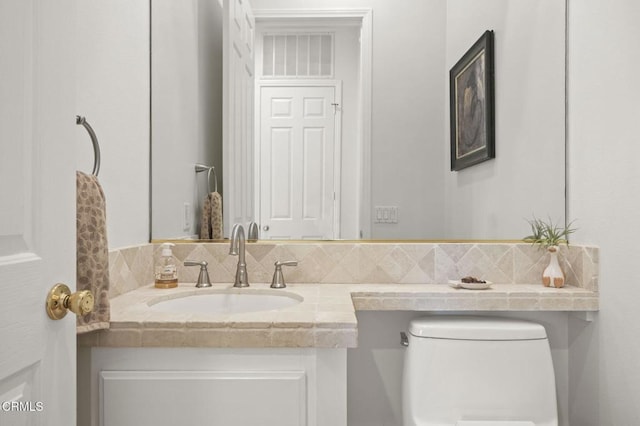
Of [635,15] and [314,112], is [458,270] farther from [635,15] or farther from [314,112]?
[635,15]

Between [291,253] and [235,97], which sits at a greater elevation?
[235,97]

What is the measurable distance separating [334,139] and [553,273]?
2.90 feet

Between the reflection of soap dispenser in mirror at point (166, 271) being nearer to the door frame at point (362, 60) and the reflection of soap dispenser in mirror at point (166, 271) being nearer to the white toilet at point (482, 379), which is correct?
the door frame at point (362, 60)

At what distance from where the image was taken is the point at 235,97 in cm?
164

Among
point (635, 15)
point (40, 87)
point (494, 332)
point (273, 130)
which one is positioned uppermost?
point (635, 15)

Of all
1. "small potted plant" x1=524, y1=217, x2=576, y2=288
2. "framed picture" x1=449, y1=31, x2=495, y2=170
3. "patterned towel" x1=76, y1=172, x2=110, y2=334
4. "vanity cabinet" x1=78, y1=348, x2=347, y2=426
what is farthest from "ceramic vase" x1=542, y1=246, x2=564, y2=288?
"patterned towel" x1=76, y1=172, x2=110, y2=334

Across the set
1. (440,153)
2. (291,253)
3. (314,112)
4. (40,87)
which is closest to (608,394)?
(440,153)

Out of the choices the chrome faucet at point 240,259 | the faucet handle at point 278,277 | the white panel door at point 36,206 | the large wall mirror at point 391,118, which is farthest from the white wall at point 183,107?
the white panel door at point 36,206

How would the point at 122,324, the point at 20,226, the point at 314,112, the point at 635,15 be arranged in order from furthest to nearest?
the point at 314,112
the point at 635,15
the point at 122,324
the point at 20,226

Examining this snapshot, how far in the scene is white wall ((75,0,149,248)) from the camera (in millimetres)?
1171

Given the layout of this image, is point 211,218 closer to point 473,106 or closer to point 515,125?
point 473,106

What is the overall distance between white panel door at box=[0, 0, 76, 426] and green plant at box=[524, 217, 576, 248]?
1.44 meters

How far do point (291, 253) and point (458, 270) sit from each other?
61cm

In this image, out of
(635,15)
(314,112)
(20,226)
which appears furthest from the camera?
(314,112)
